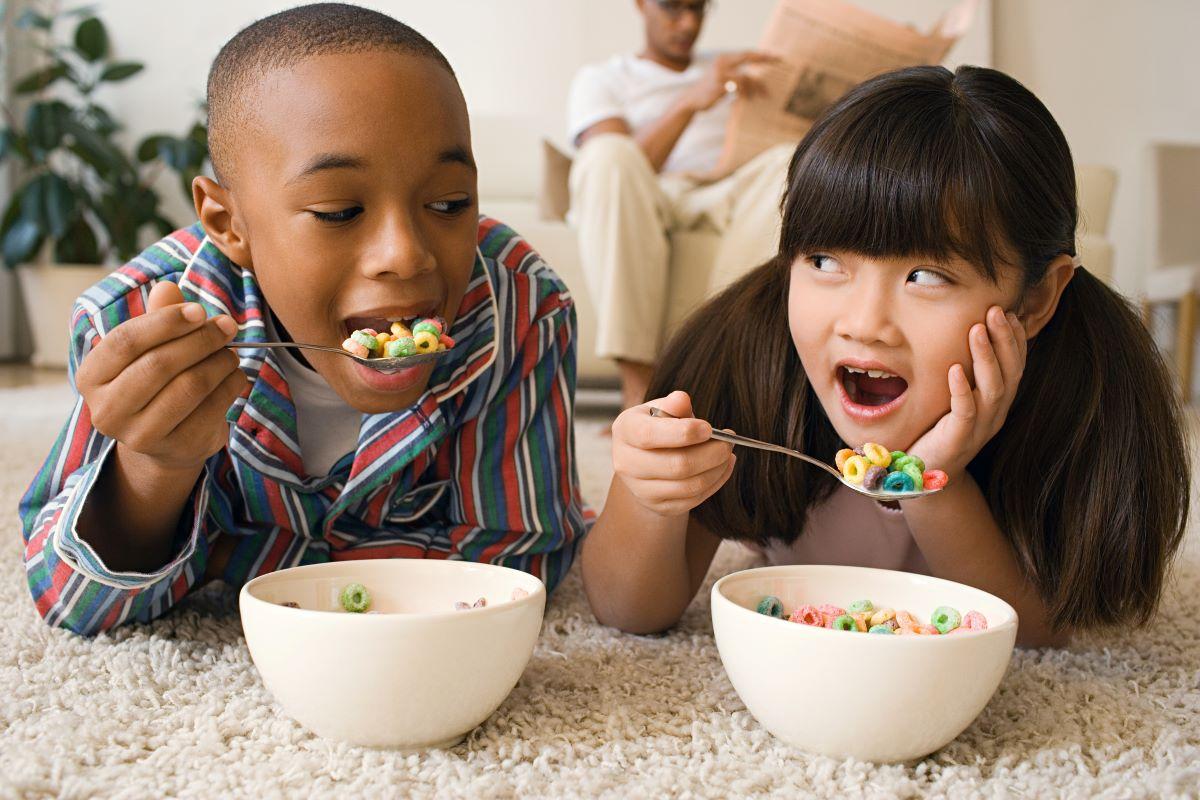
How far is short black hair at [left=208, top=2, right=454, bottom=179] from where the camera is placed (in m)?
0.83

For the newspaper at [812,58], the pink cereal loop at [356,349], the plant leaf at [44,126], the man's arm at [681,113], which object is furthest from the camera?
the plant leaf at [44,126]

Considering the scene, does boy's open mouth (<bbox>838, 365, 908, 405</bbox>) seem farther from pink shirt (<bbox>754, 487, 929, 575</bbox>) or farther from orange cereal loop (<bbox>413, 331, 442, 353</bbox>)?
orange cereal loop (<bbox>413, 331, 442, 353</bbox>)

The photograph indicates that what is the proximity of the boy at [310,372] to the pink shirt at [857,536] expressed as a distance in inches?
9.0

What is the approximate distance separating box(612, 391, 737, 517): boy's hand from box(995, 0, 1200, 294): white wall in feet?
12.0

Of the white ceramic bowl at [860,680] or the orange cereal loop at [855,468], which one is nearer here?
the white ceramic bowl at [860,680]

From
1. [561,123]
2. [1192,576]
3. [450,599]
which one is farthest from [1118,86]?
[450,599]

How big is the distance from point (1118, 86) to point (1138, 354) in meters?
3.57

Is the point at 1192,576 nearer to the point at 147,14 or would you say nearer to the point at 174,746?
the point at 174,746

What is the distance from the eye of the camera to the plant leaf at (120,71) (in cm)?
375

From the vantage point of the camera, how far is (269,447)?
93 centimetres

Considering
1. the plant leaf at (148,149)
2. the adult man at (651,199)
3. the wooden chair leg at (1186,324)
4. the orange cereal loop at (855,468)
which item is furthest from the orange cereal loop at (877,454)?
the plant leaf at (148,149)

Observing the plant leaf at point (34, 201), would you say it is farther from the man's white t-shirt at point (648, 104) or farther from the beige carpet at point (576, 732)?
the beige carpet at point (576, 732)

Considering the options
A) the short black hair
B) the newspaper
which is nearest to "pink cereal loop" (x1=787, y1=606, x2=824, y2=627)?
the short black hair

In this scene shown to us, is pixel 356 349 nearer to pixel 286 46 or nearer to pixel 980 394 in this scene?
pixel 286 46
